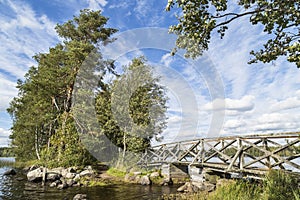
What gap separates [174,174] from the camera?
1584 cm

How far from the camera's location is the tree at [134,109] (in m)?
20.5

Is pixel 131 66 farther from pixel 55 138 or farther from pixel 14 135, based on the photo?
pixel 14 135

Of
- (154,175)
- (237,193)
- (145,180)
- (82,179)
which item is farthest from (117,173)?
(237,193)

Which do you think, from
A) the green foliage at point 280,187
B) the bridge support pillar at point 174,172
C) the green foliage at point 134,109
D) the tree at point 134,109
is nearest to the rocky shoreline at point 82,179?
the bridge support pillar at point 174,172

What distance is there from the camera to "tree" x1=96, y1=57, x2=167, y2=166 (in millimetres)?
20453

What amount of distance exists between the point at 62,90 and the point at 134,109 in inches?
327

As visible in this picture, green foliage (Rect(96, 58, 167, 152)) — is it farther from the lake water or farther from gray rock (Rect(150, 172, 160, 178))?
the lake water

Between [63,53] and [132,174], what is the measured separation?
14.2 m

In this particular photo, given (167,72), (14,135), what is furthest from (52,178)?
(14,135)

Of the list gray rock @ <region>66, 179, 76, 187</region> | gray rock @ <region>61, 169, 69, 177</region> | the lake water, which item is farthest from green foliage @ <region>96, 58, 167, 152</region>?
the lake water

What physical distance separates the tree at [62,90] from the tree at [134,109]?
10.2ft

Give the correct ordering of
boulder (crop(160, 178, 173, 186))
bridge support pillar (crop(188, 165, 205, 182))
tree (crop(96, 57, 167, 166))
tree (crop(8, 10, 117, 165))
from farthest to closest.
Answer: tree (crop(96, 57, 167, 166)) < tree (crop(8, 10, 117, 165)) < boulder (crop(160, 178, 173, 186)) < bridge support pillar (crop(188, 165, 205, 182))

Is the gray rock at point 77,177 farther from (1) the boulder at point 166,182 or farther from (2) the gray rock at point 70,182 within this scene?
(1) the boulder at point 166,182

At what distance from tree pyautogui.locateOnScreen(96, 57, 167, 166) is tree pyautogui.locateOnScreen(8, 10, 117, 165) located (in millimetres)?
3121
